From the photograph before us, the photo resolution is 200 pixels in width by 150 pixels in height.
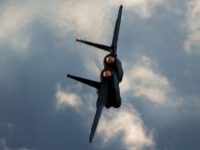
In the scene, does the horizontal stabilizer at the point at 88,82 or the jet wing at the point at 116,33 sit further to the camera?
the jet wing at the point at 116,33

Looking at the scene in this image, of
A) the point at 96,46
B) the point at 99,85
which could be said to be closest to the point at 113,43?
the point at 96,46

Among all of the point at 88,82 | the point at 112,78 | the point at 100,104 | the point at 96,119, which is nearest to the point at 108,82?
the point at 112,78

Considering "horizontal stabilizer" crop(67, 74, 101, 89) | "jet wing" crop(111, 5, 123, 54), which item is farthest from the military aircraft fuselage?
"horizontal stabilizer" crop(67, 74, 101, 89)

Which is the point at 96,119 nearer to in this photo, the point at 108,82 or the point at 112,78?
the point at 108,82

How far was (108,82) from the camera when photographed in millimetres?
77875

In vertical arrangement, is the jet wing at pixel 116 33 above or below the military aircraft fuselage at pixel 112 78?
above

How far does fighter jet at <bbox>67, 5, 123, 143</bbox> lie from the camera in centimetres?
7788

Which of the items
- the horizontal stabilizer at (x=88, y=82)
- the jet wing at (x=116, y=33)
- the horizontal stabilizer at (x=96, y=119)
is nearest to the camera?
the horizontal stabilizer at (x=96, y=119)

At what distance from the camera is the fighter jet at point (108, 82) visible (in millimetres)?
77875

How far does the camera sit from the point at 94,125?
74875 mm

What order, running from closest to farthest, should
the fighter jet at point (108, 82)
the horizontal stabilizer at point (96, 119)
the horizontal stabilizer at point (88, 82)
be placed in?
the horizontal stabilizer at point (96, 119) < the fighter jet at point (108, 82) < the horizontal stabilizer at point (88, 82)

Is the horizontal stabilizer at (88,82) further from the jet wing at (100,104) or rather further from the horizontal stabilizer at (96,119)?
the horizontal stabilizer at (96,119)

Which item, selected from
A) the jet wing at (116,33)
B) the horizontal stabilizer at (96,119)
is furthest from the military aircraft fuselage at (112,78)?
the jet wing at (116,33)

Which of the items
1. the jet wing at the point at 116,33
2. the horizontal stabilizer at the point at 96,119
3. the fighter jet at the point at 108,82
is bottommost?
the horizontal stabilizer at the point at 96,119
